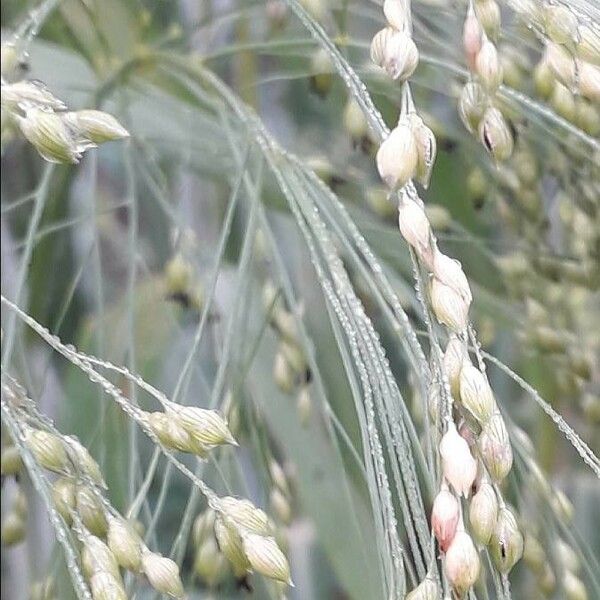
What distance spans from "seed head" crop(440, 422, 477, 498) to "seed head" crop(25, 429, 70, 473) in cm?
17

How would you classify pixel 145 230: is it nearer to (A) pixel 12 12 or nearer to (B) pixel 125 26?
(A) pixel 12 12

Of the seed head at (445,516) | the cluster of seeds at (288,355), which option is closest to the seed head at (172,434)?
the seed head at (445,516)

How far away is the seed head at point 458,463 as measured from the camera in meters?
0.45

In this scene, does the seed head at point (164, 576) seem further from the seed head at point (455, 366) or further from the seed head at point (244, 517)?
the seed head at point (455, 366)

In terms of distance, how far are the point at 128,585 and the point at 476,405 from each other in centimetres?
24

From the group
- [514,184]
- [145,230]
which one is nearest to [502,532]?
[514,184]

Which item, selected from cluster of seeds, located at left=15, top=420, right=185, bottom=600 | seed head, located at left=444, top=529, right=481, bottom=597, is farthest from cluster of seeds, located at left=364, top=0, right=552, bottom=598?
cluster of seeds, located at left=15, top=420, right=185, bottom=600

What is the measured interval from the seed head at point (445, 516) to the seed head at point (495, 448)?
0.07ft

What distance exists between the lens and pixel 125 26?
3.63ft

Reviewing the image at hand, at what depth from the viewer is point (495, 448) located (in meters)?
0.47

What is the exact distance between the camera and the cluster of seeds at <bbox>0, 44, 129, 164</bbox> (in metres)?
0.48

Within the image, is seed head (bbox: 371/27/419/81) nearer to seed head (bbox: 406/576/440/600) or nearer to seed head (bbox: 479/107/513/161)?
seed head (bbox: 479/107/513/161)

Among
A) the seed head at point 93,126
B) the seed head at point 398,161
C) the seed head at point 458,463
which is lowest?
the seed head at point 458,463

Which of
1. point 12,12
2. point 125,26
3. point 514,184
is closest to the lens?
point 514,184
